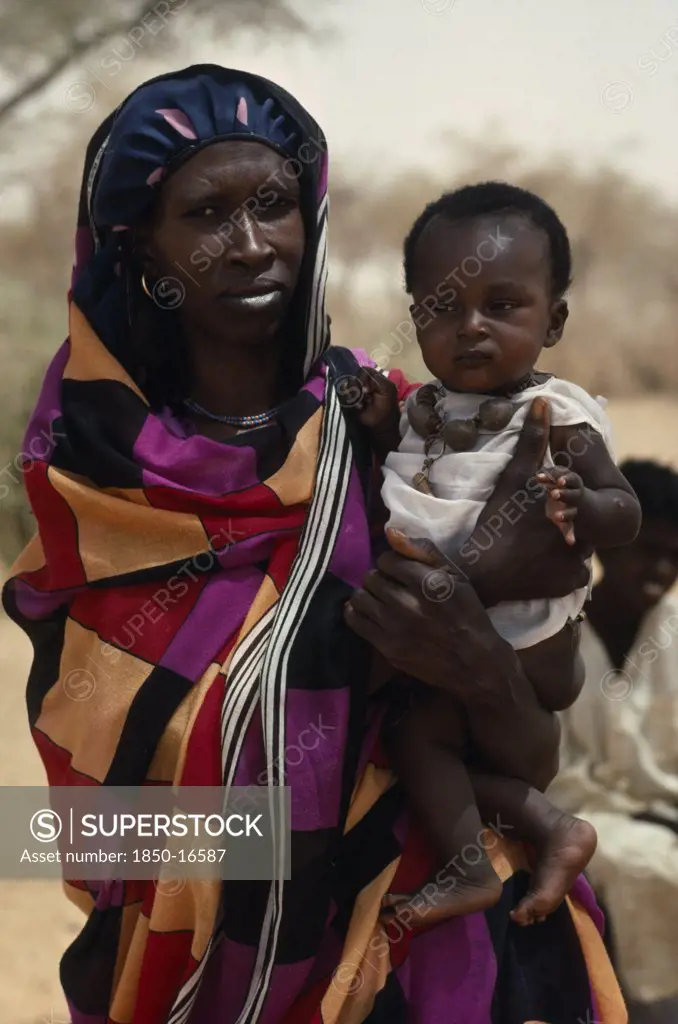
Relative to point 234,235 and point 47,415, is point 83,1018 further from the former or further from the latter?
point 234,235

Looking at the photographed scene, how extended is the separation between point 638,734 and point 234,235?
1.33 m

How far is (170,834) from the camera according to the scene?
874 millimetres

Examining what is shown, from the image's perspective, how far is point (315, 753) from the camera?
815 millimetres

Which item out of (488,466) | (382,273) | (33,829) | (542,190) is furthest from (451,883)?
(542,190)

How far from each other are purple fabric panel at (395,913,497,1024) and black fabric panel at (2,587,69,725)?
490 millimetres

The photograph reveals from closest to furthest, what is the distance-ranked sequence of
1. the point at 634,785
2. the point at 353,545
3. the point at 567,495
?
the point at 567,495
the point at 353,545
the point at 634,785

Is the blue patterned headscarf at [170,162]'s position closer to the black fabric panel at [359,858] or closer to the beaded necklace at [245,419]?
the beaded necklace at [245,419]

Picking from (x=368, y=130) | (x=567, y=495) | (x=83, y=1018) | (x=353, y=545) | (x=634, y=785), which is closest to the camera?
(x=567, y=495)

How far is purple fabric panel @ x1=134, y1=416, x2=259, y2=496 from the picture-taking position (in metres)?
0.93

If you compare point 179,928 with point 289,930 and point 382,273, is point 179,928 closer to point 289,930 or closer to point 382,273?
point 289,930

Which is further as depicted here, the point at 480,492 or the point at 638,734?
the point at 638,734

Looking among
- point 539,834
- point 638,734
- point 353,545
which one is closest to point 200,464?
point 353,545

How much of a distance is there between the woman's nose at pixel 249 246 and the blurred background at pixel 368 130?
1.08 m

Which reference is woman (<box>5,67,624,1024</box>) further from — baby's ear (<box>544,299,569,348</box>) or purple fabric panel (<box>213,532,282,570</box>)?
baby's ear (<box>544,299,569,348</box>)
